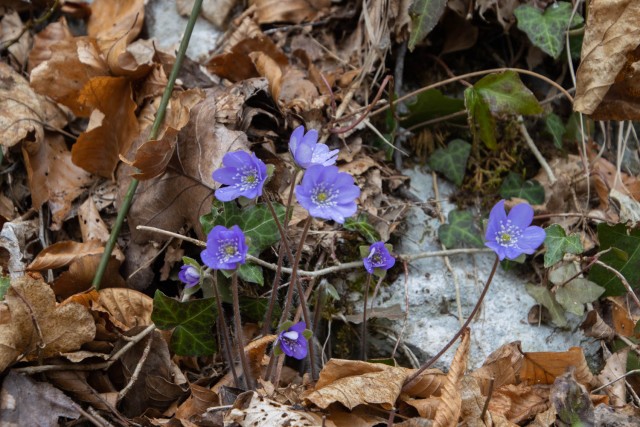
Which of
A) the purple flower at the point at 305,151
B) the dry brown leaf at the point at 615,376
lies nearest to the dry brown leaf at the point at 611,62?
the dry brown leaf at the point at 615,376

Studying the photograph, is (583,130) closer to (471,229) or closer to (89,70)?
(471,229)

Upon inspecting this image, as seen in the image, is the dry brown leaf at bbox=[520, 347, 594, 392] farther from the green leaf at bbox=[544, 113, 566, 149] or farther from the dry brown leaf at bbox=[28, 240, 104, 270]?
the dry brown leaf at bbox=[28, 240, 104, 270]

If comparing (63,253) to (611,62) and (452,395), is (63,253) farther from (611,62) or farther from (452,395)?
(611,62)

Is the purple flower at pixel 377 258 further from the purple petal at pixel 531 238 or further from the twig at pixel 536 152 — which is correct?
the twig at pixel 536 152

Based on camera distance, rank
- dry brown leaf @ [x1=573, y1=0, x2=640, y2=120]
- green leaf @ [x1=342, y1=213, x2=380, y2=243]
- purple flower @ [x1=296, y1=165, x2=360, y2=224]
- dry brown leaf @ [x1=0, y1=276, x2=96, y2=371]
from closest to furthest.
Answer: purple flower @ [x1=296, y1=165, x2=360, y2=224] < dry brown leaf @ [x1=0, y1=276, x2=96, y2=371] < green leaf @ [x1=342, y1=213, x2=380, y2=243] < dry brown leaf @ [x1=573, y1=0, x2=640, y2=120]

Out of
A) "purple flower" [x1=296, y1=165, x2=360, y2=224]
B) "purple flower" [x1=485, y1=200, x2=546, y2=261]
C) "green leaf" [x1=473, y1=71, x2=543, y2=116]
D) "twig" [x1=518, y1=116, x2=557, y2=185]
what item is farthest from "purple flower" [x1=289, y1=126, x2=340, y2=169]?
"twig" [x1=518, y1=116, x2=557, y2=185]

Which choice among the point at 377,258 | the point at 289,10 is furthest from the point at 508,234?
the point at 289,10
